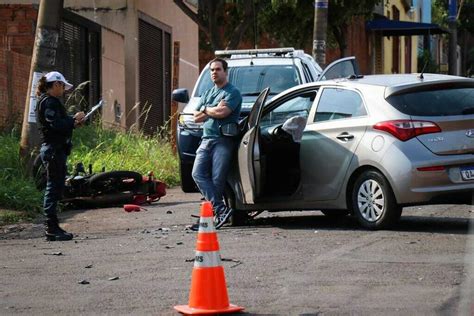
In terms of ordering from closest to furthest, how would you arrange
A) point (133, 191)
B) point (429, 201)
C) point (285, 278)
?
point (285, 278), point (429, 201), point (133, 191)

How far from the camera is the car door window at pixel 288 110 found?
12227mm

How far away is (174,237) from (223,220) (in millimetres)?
774

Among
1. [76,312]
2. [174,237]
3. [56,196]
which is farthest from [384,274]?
[56,196]

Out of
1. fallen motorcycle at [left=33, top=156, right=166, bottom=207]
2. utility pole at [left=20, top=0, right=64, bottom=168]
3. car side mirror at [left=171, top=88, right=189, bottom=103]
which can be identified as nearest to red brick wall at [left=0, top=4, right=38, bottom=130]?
utility pole at [left=20, top=0, right=64, bottom=168]

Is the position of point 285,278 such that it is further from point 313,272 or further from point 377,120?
point 377,120

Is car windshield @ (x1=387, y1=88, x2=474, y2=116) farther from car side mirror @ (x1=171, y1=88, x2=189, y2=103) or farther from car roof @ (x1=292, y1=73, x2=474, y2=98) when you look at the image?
car side mirror @ (x1=171, y1=88, x2=189, y2=103)

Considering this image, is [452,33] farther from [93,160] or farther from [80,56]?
[93,160]

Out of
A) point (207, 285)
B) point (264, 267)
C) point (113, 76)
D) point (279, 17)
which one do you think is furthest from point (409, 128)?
point (279, 17)

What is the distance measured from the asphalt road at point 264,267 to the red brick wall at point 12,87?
20.2 feet

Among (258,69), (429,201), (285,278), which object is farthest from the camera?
(258,69)

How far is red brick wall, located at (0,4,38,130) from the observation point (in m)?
18.5

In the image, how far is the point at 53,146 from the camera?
11195 millimetres

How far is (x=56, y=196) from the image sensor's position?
36.9ft

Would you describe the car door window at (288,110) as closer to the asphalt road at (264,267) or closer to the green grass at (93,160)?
the asphalt road at (264,267)
